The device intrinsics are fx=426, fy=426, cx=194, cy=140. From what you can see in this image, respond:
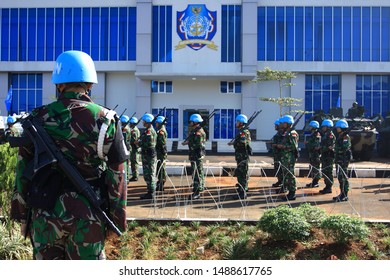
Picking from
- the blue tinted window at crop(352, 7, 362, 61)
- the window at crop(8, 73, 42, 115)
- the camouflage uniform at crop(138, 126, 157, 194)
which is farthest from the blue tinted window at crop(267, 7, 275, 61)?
the camouflage uniform at crop(138, 126, 157, 194)

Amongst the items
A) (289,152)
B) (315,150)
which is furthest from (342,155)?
(315,150)

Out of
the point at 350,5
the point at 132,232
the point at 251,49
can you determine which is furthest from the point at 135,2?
the point at 132,232

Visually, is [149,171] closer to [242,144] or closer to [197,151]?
[197,151]

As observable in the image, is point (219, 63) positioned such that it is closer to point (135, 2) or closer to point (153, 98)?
point (153, 98)

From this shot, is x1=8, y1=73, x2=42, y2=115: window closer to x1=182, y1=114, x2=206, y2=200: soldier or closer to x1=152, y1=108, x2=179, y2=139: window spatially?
x1=152, y1=108, x2=179, y2=139: window

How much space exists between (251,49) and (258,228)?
24.1 metres

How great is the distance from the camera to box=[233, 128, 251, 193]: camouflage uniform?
29.7ft

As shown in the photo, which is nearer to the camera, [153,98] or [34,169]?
[34,169]

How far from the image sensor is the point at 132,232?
574 centimetres

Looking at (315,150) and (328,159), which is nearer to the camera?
(328,159)

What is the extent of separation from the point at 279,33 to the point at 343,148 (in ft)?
70.7

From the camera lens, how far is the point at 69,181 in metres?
2.66

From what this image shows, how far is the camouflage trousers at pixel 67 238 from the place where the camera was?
2602 millimetres

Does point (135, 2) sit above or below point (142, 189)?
above
